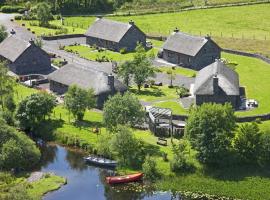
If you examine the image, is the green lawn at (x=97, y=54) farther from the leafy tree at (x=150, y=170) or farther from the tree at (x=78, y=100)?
the leafy tree at (x=150, y=170)

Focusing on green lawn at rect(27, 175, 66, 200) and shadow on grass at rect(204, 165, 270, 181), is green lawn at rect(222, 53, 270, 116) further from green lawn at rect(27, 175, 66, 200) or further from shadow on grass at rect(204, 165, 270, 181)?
green lawn at rect(27, 175, 66, 200)

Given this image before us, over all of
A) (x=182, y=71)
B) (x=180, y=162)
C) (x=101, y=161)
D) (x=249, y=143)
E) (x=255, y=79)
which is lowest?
(x=101, y=161)

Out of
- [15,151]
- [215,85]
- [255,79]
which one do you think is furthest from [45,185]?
[255,79]

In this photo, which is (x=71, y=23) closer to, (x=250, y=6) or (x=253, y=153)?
(x=250, y=6)

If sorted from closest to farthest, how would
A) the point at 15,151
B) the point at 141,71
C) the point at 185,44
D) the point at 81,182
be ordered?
the point at 81,182 → the point at 15,151 → the point at 141,71 → the point at 185,44

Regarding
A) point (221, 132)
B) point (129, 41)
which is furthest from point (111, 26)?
point (221, 132)

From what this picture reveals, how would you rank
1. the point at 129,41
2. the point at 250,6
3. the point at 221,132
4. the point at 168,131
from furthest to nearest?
the point at 250,6
the point at 129,41
the point at 168,131
the point at 221,132

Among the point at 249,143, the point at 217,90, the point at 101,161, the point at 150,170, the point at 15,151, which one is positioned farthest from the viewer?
the point at 217,90

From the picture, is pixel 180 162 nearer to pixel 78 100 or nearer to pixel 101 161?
pixel 101 161
